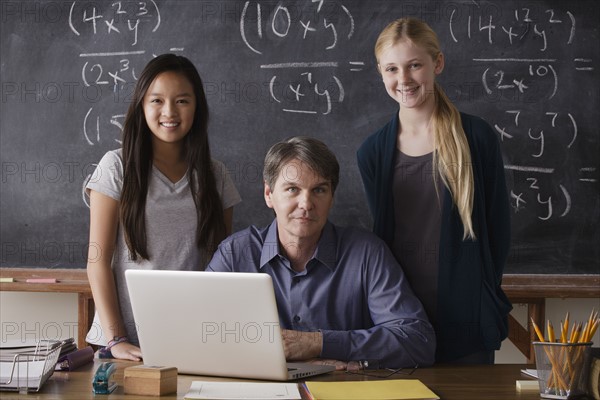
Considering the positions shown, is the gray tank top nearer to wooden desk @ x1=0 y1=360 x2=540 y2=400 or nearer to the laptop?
wooden desk @ x1=0 y1=360 x2=540 y2=400

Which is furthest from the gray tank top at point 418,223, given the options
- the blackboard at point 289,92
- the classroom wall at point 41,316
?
the classroom wall at point 41,316

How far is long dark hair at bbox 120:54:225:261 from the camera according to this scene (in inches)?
92.0

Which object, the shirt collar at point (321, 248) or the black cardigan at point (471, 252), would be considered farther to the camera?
the black cardigan at point (471, 252)

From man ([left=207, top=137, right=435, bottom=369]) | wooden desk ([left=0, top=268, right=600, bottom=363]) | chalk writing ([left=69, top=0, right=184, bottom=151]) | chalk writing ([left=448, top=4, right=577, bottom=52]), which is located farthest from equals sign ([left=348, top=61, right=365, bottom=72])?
man ([left=207, top=137, right=435, bottom=369])

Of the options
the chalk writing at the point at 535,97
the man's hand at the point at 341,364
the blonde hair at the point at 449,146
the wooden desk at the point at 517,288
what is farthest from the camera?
the chalk writing at the point at 535,97

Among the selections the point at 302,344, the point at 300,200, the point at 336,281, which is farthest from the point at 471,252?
the point at 302,344

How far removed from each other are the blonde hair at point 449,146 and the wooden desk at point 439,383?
1.68 feet

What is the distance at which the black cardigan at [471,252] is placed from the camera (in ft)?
7.52

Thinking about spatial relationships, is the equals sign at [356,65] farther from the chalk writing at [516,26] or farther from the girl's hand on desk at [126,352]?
the girl's hand on desk at [126,352]

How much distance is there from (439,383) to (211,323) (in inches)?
21.2

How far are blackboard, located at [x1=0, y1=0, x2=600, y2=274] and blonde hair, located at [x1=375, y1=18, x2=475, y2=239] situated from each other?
0.93 meters

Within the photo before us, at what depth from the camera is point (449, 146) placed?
7.48 ft

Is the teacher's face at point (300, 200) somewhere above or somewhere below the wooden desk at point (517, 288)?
above

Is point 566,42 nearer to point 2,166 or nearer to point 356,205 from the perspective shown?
point 356,205
